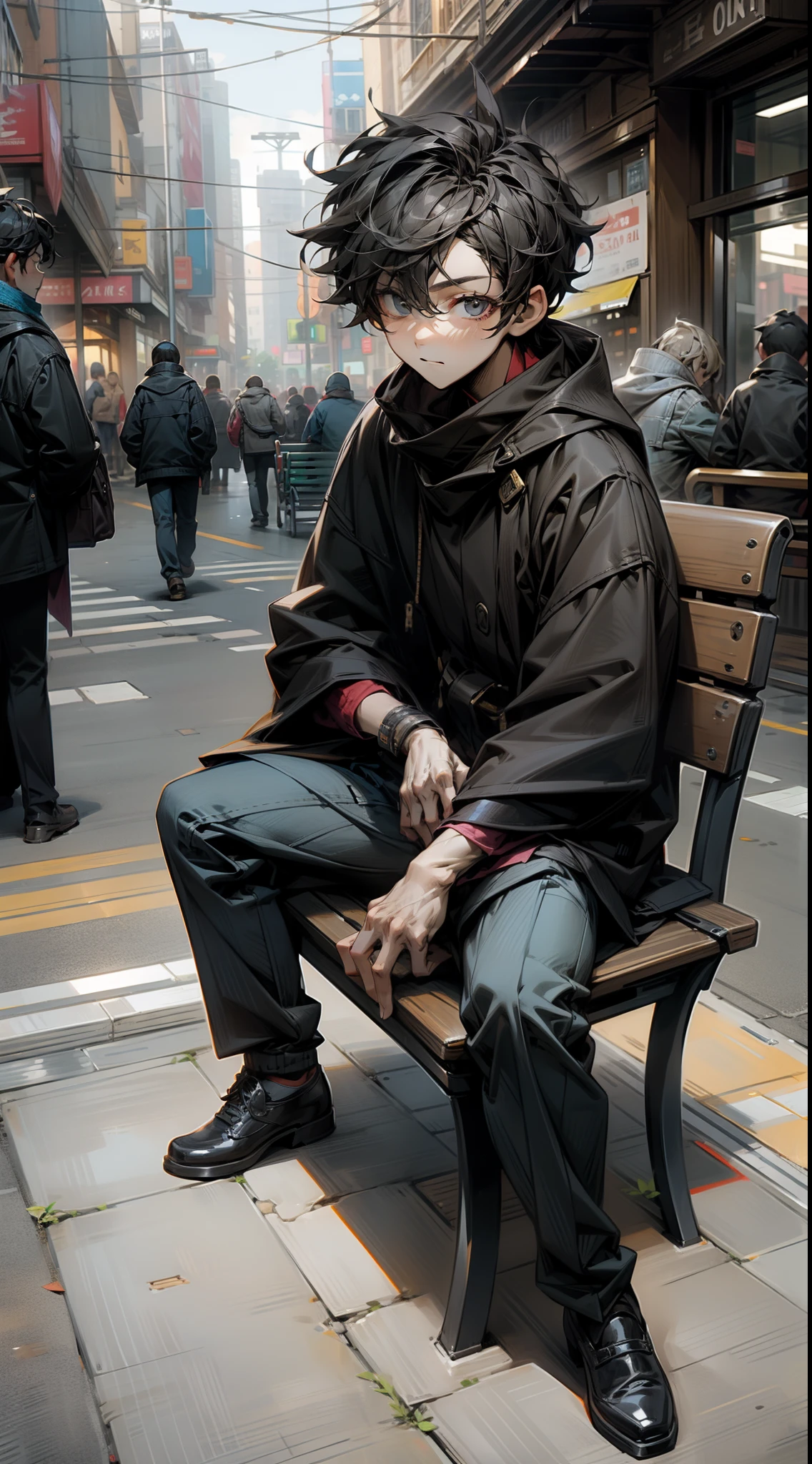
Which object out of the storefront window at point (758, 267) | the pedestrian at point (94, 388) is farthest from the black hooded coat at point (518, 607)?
the pedestrian at point (94, 388)

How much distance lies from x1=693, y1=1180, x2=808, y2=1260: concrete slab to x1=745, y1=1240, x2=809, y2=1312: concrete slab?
0.02 metres

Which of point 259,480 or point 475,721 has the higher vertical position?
point 259,480

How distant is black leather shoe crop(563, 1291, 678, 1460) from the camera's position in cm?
183

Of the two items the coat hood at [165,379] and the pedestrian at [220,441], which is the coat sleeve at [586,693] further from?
the pedestrian at [220,441]

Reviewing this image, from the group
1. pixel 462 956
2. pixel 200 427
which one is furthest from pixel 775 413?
pixel 462 956

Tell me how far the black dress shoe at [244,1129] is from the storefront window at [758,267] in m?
8.09

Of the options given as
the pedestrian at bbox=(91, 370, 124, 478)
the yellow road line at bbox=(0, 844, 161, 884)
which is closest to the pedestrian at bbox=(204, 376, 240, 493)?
the pedestrian at bbox=(91, 370, 124, 478)

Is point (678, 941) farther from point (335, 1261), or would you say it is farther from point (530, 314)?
point (530, 314)

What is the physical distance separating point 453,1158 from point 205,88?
6.09m

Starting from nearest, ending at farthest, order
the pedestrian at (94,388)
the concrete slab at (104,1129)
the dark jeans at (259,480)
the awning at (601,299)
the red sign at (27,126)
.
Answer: the concrete slab at (104,1129) → the awning at (601,299) → the red sign at (27,126) → the dark jeans at (259,480) → the pedestrian at (94,388)

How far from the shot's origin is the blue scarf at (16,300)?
441 cm

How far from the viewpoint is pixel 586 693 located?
1976mm

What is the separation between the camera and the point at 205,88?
6.89 metres

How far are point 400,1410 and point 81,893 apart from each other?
2493mm
